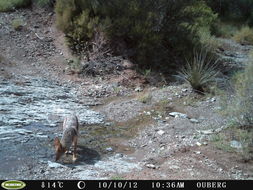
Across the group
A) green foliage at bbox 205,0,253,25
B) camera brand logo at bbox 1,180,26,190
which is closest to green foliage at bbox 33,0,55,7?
camera brand logo at bbox 1,180,26,190

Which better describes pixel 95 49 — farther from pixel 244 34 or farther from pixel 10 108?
pixel 244 34

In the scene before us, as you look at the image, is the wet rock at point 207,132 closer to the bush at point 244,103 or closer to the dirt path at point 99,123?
the dirt path at point 99,123

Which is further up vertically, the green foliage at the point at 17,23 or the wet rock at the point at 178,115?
the green foliage at the point at 17,23

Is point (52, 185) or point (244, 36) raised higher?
point (52, 185)

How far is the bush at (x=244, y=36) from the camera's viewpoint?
1783cm

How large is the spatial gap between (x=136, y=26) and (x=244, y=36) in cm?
815

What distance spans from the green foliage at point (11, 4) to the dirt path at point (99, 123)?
5.35ft

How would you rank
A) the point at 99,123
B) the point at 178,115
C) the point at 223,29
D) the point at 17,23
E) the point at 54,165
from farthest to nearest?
the point at 223,29
the point at 17,23
the point at 178,115
the point at 99,123
the point at 54,165

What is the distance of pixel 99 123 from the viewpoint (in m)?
8.01

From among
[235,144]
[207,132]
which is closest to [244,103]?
[235,144]

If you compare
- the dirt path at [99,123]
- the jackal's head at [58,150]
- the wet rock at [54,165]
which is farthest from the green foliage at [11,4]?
the wet rock at [54,165]

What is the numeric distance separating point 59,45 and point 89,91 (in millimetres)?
3028

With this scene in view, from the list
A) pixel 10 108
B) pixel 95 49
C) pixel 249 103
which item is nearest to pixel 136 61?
pixel 95 49

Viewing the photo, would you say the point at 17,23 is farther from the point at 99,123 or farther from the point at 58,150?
the point at 58,150
